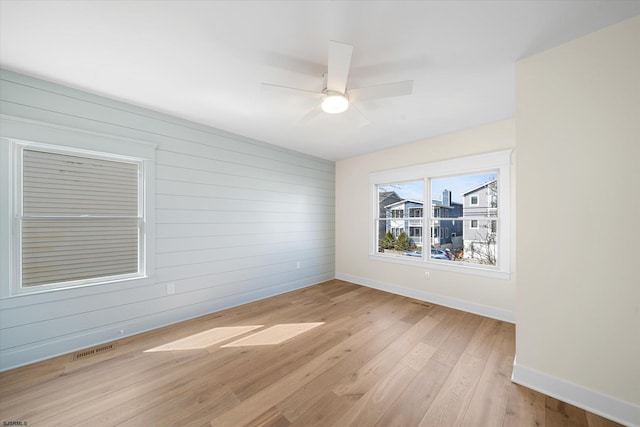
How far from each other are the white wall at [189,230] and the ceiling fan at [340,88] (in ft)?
6.13

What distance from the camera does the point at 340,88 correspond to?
1.90 m

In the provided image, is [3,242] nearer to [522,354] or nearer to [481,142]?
[522,354]

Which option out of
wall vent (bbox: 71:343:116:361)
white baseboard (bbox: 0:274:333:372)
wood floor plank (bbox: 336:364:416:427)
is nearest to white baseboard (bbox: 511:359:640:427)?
wood floor plank (bbox: 336:364:416:427)

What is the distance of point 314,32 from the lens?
5.25ft

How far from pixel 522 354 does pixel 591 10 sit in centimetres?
245

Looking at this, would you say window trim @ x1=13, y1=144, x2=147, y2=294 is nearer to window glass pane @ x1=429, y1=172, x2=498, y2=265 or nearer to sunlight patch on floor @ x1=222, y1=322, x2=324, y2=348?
sunlight patch on floor @ x1=222, y1=322, x2=324, y2=348

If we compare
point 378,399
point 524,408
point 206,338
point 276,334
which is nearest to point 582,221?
point 524,408

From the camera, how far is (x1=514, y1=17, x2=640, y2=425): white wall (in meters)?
1.51

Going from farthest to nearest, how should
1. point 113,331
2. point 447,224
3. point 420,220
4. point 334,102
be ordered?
point 420,220 → point 447,224 → point 113,331 → point 334,102

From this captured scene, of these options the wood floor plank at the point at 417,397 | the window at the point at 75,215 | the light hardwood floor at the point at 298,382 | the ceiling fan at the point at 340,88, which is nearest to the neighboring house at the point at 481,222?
the light hardwood floor at the point at 298,382

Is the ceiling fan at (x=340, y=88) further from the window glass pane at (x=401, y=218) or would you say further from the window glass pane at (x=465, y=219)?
the window glass pane at (x=401, y=218)

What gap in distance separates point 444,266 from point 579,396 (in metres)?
1.98

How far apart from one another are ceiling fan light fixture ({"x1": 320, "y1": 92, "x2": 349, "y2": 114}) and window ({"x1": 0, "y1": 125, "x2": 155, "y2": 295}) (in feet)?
7.24

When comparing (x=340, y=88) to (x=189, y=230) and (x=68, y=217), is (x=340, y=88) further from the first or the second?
(x=68, y=217)
